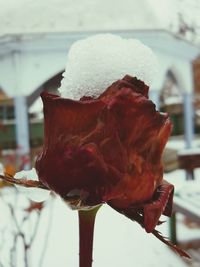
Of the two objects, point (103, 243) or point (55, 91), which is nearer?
point (103, 243)

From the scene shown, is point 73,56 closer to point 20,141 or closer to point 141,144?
point 141,144

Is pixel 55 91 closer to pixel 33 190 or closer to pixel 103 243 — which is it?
pixel 103 243

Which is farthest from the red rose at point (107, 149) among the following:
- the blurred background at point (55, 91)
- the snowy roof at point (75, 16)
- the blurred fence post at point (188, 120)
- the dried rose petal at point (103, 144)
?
the blurred fence post at point (188, 120)


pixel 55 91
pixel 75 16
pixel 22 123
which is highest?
pixel 75 16

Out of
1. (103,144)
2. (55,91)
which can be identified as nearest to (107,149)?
(103,144)

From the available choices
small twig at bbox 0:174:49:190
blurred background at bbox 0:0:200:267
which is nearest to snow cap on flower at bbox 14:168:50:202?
small twig at bbox 0:174:49:190

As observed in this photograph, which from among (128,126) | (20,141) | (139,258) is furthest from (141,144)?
(20,141)

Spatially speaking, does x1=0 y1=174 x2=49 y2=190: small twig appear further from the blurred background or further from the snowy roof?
the snowy roof
